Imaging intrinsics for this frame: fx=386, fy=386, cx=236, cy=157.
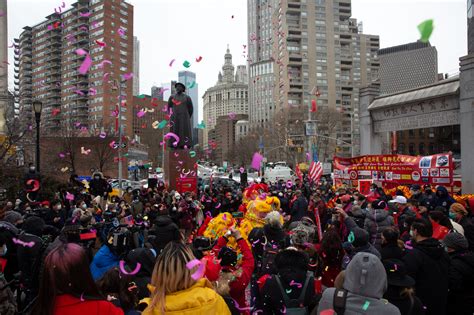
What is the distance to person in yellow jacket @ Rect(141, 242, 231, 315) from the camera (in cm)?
265

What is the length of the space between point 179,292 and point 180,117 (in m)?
15.7

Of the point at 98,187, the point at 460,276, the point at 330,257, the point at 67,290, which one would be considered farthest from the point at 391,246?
the point at 98,187

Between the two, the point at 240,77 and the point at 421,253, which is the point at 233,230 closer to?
the point at 421,253

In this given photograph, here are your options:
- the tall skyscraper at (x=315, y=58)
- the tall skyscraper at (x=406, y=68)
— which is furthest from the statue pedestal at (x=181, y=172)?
the tall skyscraper at (x=406, y=68)

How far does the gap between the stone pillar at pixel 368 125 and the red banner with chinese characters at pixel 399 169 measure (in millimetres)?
5073

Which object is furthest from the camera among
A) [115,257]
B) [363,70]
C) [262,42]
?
[262,42]

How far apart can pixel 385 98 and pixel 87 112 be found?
88.8 m

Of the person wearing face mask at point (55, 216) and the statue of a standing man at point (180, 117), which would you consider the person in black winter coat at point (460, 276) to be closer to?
the person wearing face mask at point (55, 216)

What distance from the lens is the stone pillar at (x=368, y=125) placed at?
24188 millimetres

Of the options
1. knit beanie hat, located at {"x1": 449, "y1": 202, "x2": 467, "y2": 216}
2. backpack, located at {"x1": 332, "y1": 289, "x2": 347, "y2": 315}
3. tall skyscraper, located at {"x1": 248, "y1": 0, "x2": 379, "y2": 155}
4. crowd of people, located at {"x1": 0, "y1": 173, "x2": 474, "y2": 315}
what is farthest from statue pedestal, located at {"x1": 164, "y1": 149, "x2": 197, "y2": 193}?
tall skyscraper, located at {"x1": 248, "y1": 0, "x2": 379, "y2": 155}

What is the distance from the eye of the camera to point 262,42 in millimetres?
146875

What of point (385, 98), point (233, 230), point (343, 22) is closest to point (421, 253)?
point (233, 230)

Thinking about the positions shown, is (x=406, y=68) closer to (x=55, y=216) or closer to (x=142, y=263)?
(x=55, y=216)

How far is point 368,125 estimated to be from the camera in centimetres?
2427
